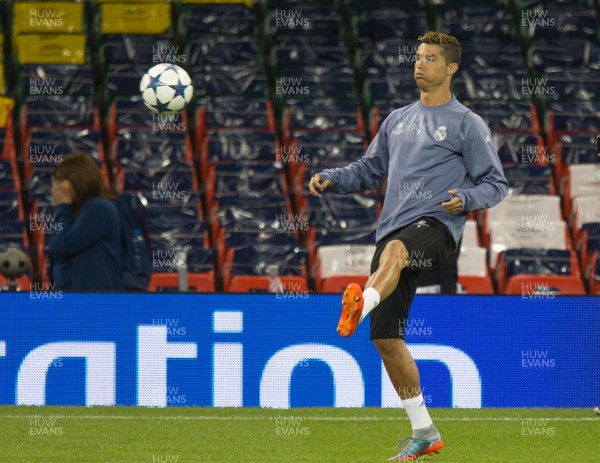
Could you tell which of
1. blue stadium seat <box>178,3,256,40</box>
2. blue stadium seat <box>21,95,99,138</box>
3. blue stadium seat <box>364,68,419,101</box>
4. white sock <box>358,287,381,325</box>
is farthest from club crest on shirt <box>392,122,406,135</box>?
blue stadium seat <box>178,3,256,40</box>

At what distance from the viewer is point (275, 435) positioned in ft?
20.6

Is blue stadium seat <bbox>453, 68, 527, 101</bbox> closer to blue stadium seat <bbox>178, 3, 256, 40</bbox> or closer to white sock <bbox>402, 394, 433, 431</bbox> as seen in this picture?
blue stadium seat <bbox>178, 3, 256, 40</bbox>

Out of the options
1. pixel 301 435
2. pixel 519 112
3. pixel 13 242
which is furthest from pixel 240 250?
pixel 301 435

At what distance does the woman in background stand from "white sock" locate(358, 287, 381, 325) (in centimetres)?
274

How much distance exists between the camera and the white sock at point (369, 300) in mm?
4953

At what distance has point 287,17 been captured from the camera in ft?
42.6

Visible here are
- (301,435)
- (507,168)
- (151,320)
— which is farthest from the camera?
(507,168)

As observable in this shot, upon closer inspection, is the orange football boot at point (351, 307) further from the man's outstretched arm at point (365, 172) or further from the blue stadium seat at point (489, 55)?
the blue stadium seat at point (489, 55)

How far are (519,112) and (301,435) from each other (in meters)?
6.24

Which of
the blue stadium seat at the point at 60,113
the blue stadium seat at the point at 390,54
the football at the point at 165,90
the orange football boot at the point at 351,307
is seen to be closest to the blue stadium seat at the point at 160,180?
the blue stadium seat at the point at 60,113

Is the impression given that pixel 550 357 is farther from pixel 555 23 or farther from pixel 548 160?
pixel 555 23

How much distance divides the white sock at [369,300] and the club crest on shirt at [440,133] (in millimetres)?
750

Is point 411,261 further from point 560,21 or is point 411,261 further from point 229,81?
point 560,21

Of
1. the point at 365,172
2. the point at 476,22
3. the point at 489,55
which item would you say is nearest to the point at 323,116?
the point at 489,55
